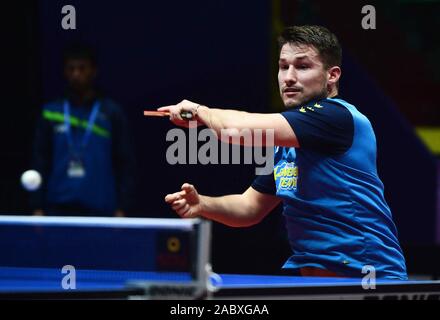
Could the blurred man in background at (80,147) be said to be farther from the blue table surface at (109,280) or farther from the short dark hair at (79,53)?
the blue table surface at (109,280)

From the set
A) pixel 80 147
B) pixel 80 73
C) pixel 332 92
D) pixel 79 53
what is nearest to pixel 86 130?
pixel 80 147

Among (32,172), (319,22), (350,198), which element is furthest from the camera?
(319,22)

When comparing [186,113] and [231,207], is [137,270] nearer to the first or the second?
[186,113]

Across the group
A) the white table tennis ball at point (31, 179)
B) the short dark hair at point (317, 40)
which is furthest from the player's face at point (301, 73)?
the white table tennis ball at point (31, 179)

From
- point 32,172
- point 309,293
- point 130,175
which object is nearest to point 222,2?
point 130,175

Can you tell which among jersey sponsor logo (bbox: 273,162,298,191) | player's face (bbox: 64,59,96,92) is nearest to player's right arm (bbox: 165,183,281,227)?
jersey sponsor logo (bbox: 273,162,298,191)

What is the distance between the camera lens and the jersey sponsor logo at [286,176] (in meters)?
4.21

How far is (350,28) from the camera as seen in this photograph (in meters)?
9.35

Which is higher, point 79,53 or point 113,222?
point 79,53

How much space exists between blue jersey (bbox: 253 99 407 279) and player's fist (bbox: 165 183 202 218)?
422 millimetres

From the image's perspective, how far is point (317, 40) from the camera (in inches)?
168

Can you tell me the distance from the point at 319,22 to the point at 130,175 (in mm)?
2279

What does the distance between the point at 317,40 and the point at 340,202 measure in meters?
0.74
